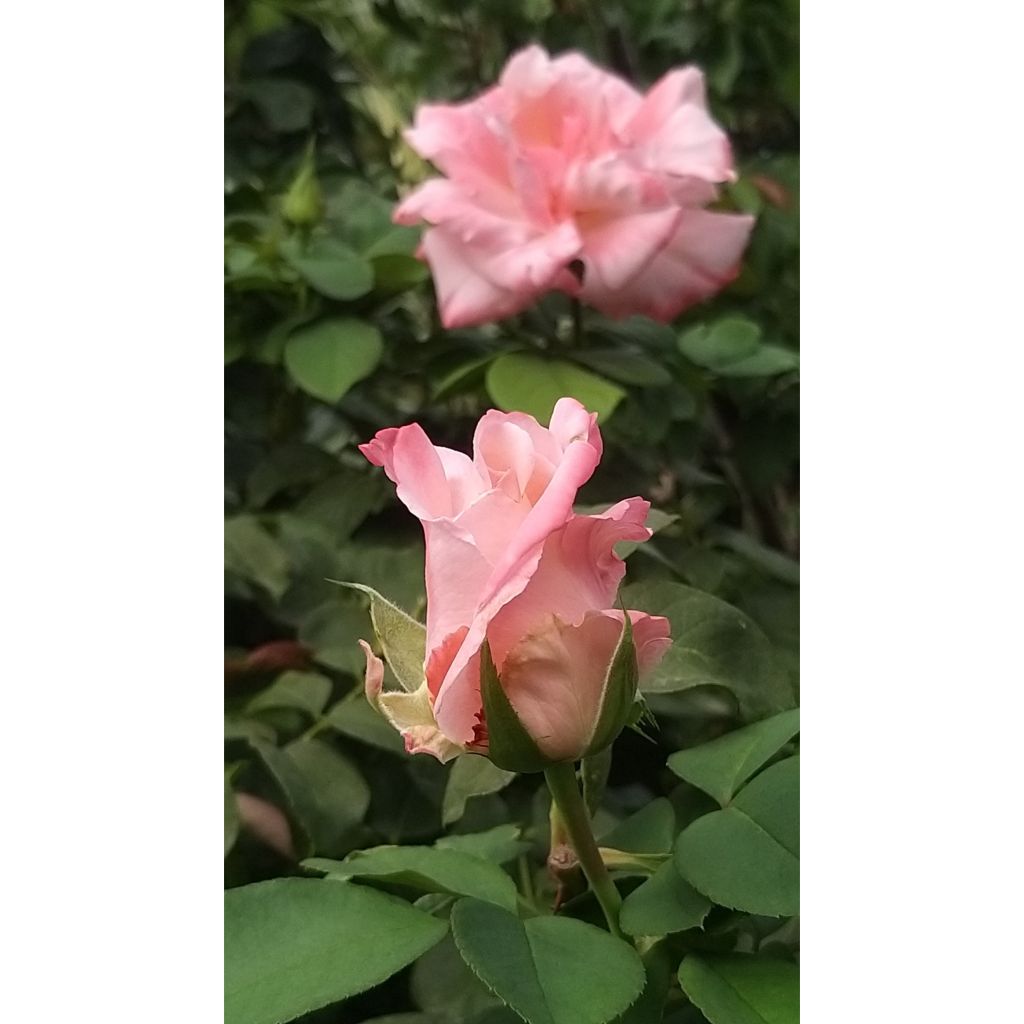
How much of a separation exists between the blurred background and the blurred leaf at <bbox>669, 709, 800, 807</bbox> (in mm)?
22

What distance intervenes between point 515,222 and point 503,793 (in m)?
0.22

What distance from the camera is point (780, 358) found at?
0.46 m

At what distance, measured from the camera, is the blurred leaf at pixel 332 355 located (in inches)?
18.8

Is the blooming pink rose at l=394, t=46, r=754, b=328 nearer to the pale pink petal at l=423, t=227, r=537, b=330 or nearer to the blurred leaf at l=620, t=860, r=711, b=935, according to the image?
the pale pink petal at l=423, t=227, r=537, b=330

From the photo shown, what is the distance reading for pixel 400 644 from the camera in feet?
0.90

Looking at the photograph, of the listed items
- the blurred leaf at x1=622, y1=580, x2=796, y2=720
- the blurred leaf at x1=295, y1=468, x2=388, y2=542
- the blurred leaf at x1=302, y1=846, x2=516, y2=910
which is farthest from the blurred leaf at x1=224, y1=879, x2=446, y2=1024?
the blurred leaf at x1=295, y1=468, x2=388, y2=542

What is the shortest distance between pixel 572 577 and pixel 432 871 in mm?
89

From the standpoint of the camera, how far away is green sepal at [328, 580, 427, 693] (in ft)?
0.89

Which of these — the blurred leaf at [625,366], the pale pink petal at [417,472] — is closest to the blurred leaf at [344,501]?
the blurred leaf at [625,366]

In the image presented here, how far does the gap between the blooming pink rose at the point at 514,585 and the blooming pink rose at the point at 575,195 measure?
0.18 metres

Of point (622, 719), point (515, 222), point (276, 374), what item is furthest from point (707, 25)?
point (622, 719)
